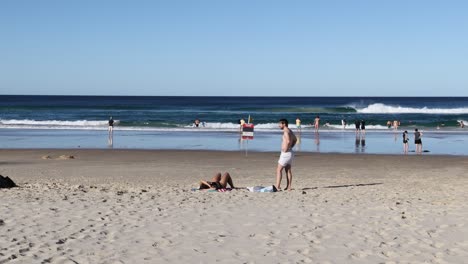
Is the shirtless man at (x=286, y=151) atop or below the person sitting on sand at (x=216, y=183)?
atop

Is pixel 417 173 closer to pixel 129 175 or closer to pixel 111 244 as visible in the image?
pixel 129 175

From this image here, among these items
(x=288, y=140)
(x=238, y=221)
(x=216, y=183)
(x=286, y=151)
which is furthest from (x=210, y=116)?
(x=238, y=221)

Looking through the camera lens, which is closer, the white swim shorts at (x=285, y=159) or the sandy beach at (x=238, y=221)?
the sandy beach at (x=238, y=221)

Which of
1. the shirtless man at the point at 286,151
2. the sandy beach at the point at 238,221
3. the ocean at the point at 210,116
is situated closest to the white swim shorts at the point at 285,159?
the shirtless man at the point at 286,151

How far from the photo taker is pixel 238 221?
9359mm

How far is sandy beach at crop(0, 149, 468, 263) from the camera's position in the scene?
7320 mm

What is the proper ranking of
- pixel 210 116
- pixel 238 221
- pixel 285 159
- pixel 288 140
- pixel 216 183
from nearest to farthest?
pixel 238 221 < pixel 216 183 < pixel 288 140 < pixel 285 159 < pixel 210 116

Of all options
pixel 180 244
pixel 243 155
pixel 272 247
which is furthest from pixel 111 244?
pixel 243 155

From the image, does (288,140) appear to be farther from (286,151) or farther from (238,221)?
(238,221)

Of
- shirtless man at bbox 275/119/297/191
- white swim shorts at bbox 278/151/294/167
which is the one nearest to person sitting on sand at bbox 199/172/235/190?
shirtless man at bbox 275/119/297/191

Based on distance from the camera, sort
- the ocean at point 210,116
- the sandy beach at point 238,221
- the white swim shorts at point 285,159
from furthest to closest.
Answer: the ocean at point 210,116
the white swim shorts at point 285,159
the sandy beach at point 238,221

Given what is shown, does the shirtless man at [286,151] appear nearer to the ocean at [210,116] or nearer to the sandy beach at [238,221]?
the sandy beach at [238,221]

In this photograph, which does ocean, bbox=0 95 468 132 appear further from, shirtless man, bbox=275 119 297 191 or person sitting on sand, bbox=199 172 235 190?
person sitting on sand, bbox=199 172 235 190

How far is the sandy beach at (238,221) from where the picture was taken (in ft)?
24.0
